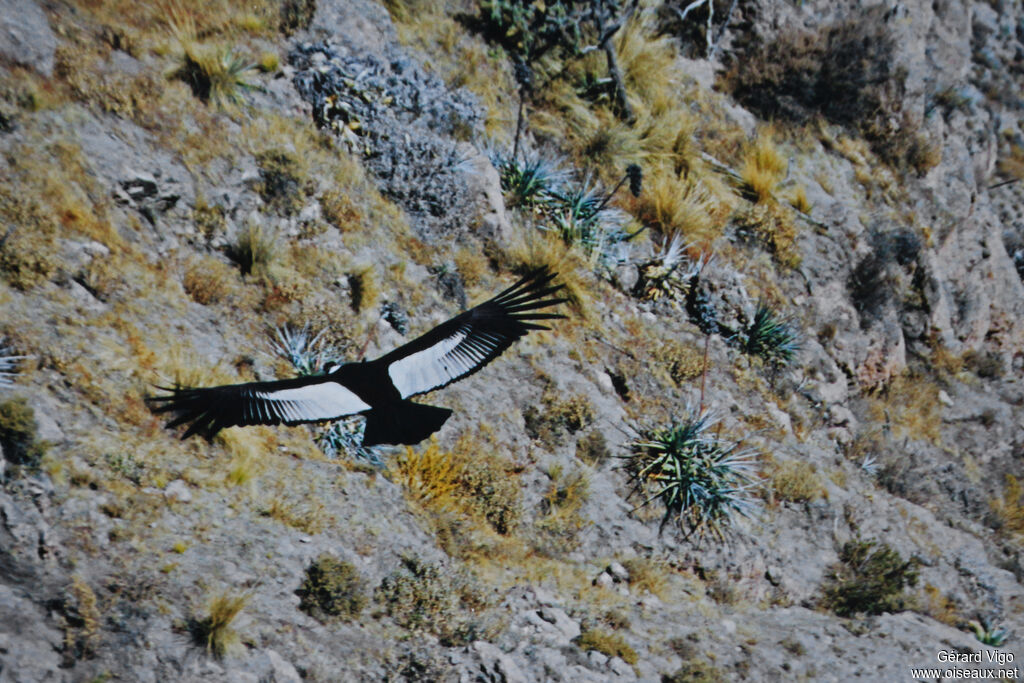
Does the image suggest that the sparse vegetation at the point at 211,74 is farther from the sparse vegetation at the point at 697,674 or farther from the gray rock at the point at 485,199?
the sparse vegetation at the point at 697,674

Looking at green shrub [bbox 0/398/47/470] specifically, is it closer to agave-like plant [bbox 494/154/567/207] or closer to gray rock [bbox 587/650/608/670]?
gray rock [bbox 587/650/608/670]

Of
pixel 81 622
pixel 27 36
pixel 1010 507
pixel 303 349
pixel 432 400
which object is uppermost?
pixel 1010 507

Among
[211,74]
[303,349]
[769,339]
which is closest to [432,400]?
[303,349]

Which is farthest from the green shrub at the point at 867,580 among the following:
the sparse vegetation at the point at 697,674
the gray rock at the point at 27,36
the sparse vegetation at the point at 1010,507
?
the gray rock at the point at 27,36

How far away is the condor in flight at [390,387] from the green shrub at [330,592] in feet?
3.39

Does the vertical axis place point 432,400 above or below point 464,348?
below

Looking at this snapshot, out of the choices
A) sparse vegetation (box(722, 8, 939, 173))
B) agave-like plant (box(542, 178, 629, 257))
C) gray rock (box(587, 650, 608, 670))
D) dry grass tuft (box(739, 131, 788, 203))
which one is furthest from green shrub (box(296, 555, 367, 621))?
sparse vegetation (box(722, 8, 939, 173))

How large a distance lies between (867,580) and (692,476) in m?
2.09

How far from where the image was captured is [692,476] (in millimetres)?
6559

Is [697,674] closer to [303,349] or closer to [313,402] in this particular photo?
[313,402]

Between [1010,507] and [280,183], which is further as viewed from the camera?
[1010,507]

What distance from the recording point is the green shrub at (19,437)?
4.16 metres

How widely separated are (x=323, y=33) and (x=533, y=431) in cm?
508

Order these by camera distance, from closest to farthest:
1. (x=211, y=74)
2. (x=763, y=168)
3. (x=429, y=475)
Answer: (x=429, y=475)
(x=211, y=74)
(x=763, y=168)
